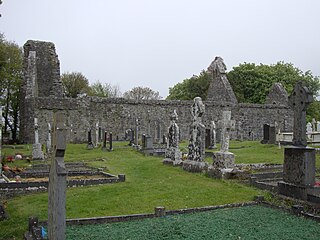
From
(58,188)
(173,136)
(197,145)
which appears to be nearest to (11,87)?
(173,136)

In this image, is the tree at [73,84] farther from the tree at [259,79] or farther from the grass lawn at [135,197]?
the grass lawn at [135,197]

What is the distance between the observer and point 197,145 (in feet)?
41.5

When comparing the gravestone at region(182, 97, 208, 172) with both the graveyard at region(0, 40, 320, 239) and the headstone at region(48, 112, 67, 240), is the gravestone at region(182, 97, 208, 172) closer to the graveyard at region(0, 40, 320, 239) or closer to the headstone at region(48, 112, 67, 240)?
the graveyard at region(0, 40, 320, 239)

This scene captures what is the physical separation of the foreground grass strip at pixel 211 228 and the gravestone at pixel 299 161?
105 centimetres

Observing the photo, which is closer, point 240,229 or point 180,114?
point 240,229

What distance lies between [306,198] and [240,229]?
7.85 ft

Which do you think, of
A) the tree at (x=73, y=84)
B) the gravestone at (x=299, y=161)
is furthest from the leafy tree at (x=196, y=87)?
the gravestone at (x=299, y=161)

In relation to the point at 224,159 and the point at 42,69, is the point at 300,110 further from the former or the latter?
the point at 42,69

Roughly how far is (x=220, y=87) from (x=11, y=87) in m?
18.9

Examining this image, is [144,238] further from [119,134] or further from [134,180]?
[119,134]

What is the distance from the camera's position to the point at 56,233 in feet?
Answer: 14.9

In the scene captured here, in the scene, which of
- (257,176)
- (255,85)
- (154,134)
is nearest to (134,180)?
(257,176)

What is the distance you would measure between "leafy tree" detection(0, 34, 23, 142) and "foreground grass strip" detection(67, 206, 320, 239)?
26.6 metres

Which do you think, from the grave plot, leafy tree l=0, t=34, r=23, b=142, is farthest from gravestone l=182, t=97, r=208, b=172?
leafy tree l=0, t=34, r=23, b=142
